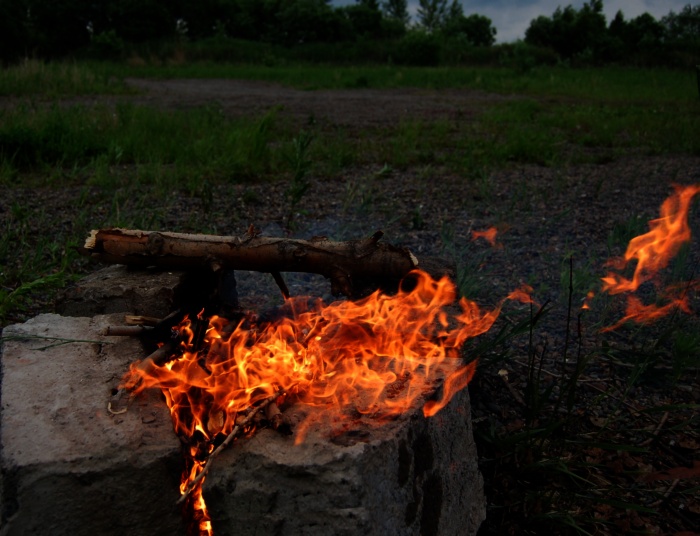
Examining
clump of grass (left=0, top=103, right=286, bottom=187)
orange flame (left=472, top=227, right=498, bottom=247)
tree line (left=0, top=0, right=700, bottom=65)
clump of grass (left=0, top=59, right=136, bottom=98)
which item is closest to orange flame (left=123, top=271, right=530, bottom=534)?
orange flame (left=472, top=227, right=498, bottom=247)

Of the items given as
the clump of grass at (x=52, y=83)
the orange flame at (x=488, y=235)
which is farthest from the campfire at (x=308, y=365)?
the clump of grass at (x=52, y=83)

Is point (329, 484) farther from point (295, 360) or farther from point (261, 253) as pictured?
point (261, 253)

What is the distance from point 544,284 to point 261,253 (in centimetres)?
202

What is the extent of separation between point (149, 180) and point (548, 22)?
91.8 ft

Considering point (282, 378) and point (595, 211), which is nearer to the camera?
point (282, 378)

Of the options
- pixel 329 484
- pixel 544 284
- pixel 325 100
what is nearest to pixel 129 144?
pixel 544 284

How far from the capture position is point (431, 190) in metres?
5.93

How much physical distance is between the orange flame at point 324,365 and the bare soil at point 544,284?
367 mm

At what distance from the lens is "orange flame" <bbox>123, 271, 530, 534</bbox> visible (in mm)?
1832

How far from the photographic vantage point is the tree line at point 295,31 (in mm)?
22625

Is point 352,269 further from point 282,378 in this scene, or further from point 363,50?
point 363,50

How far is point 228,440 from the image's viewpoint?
165 cm

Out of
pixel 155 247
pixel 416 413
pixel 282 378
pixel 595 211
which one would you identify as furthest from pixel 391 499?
pixel 595 211

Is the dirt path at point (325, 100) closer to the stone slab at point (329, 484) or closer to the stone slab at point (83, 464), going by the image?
the stone slab at point (83, 464)
